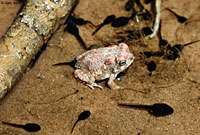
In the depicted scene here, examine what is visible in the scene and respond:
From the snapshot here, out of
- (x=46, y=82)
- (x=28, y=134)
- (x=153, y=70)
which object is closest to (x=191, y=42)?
(x=153, y=70)

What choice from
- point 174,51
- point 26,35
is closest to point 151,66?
point 174,51

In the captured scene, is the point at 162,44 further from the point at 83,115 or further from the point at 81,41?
the point at 83,115

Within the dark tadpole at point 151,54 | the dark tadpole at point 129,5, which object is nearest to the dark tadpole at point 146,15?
the dark tadpole at point 129,5

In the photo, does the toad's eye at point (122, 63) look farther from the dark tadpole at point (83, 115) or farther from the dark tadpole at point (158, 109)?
the dark tadpole at point (83, 115)

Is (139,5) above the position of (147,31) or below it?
above

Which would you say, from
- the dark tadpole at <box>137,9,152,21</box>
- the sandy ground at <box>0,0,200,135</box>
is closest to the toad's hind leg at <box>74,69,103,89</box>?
the sandy ground at <box>0,0,200,135</box>

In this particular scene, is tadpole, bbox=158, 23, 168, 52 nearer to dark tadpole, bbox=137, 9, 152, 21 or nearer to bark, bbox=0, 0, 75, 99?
dark tadpole, bbox=137, 9, 152, 21
